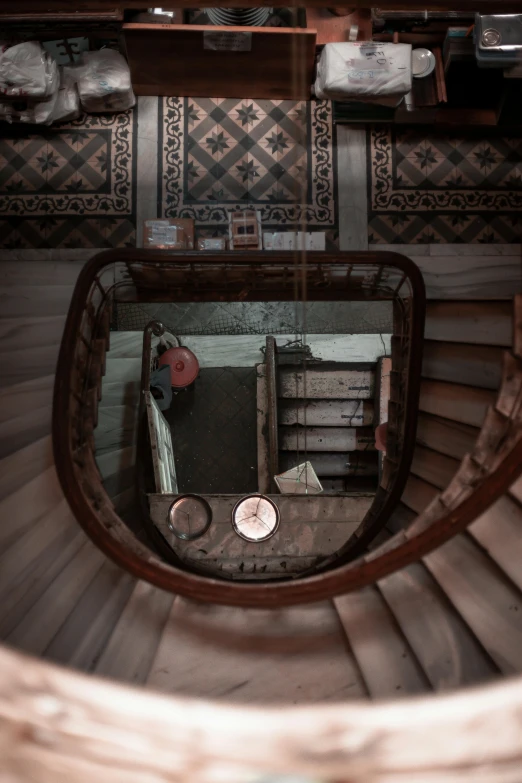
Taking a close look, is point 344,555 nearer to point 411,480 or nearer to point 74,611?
point 411,480

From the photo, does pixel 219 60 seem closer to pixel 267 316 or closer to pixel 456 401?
pixel 267 316

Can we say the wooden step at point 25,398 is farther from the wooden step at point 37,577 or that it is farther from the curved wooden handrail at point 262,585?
the wooden step at point 37,577

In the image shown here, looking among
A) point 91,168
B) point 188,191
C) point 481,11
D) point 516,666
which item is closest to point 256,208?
point 188,191

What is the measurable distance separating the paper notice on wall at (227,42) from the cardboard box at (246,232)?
1260 mm

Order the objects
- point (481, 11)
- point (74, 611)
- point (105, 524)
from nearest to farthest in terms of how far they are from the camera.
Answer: point (74, 611)
point (105, 524)
point (481, 11)

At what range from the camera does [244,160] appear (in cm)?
572

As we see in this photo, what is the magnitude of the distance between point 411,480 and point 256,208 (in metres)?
2.70

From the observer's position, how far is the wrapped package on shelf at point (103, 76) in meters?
5.34

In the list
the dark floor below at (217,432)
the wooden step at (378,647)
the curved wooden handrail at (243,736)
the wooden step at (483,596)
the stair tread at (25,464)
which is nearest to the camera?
the curved wooden handrail at (243,736)

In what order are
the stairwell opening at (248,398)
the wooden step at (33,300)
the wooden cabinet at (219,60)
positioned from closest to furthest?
the stairwell opening at (248,398)
the wooden step at (33,300)
the wooden cabinet at (219,60)

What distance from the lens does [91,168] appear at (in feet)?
18.5

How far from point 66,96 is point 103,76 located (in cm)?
37

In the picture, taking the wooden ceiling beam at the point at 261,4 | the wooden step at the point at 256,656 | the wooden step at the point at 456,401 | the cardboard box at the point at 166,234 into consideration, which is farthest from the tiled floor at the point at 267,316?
the wooden step at the point at 256,656

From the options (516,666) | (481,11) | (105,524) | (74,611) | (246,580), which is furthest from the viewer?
(246,580)
